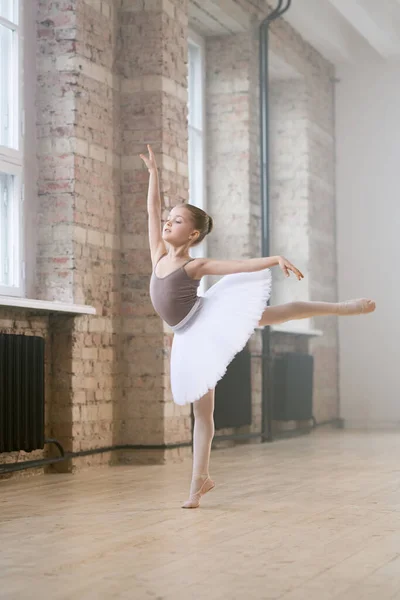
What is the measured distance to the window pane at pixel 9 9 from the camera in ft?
20.8

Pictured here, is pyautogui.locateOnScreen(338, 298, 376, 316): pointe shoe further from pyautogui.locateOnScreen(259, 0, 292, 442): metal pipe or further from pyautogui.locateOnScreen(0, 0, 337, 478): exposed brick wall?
pyautogui.locateOnScreen(259, 0, 292, 442): metal pipe

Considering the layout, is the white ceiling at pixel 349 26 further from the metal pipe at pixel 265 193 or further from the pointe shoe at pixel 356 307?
the pointe shoe at pixel 356 307

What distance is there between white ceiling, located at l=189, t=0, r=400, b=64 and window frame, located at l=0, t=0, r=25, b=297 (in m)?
2.87

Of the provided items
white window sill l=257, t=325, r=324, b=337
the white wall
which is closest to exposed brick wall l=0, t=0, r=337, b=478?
white window sill l=257, t=325, r=324, b=337

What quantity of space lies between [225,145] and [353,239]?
3.12 meters

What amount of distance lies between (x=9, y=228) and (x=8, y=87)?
0.92m

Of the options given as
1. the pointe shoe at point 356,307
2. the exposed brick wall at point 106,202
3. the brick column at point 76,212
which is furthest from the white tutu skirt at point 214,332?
the brick column at point 76,212

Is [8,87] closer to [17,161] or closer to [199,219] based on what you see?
[17,161]

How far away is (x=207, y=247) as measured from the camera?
9.44 meters

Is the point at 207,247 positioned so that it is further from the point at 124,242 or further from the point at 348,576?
the point at 348,576

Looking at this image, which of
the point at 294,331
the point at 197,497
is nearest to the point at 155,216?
the point at 197,497

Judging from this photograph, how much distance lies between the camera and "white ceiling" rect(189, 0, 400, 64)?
30.0 feet

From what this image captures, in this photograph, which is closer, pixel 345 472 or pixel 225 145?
pixel 345 472

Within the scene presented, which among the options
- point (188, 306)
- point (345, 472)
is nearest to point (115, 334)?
point (345, 472)
